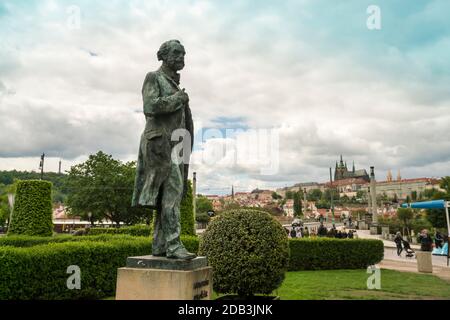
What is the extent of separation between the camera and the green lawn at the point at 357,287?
8844mm

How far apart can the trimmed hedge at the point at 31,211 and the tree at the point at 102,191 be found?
18091 millimetres

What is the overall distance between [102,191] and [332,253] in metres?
25.9

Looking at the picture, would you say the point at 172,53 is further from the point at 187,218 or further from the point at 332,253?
the point at 332,253

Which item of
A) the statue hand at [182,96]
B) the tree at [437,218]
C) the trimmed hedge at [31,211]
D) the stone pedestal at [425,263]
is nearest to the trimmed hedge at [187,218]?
the trimmed hedge at [31,211]

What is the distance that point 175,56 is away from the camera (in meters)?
4.94

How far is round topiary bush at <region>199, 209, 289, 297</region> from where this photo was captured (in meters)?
7.15

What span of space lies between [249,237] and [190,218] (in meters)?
7.90

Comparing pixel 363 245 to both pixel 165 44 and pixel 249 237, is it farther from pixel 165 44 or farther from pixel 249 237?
pixel 165 44

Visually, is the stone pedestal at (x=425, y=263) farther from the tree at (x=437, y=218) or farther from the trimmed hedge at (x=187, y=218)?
the tree at (x=437, y=218)

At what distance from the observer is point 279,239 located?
7414 millimetres

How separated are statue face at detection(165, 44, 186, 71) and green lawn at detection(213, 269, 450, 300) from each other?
559cm

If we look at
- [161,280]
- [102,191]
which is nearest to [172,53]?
[161,280]

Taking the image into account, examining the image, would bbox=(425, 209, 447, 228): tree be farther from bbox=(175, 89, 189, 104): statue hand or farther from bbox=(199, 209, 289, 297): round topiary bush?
bbox=(175, 89, 189, 104): statue hand
